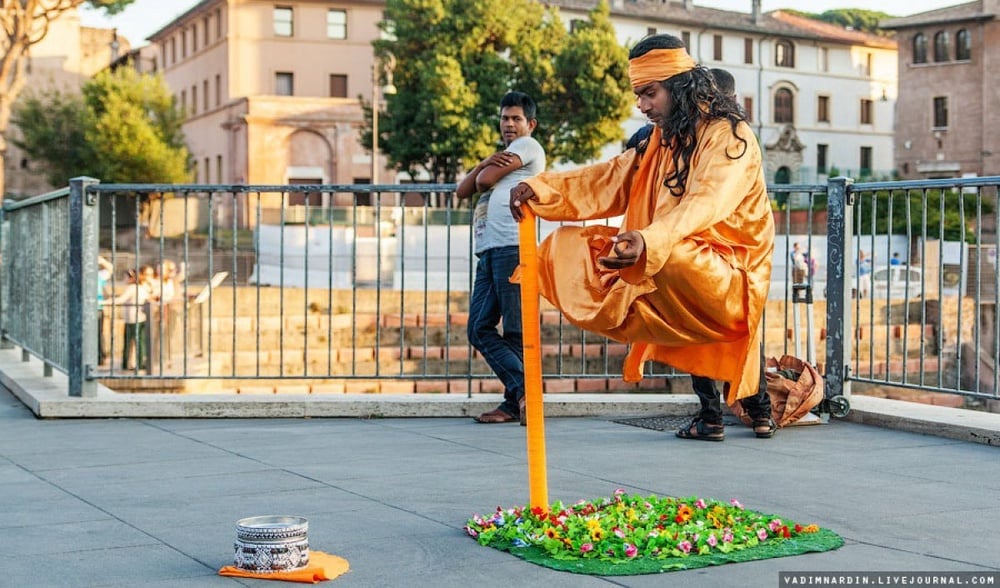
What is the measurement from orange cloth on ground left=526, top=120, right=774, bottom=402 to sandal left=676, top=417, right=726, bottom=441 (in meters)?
1.82

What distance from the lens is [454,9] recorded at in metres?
50.4

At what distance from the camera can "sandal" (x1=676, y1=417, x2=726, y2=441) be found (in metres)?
7.41

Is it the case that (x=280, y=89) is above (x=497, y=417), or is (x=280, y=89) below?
above

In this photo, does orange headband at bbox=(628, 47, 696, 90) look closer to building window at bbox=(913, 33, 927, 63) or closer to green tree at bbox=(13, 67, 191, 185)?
green tree at bbox=(13, 67, 191, 185)

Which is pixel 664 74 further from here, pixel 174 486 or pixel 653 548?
pixel 174 486

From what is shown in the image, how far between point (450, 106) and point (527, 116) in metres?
41.1

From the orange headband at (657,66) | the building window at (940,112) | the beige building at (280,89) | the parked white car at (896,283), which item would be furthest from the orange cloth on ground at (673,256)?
the building window at (940,112)

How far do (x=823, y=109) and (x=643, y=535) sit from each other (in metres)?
78.5

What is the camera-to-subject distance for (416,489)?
5809 mm

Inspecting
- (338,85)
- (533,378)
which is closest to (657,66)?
(533,378)

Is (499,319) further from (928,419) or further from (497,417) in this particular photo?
(928,419)

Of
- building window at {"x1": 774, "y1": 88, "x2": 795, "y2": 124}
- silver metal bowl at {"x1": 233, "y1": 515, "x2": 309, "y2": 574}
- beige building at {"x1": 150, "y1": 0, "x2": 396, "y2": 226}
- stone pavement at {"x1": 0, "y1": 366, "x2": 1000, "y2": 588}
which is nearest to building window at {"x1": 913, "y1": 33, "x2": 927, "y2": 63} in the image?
building window at {"x1": 774, "y1": 88, "x2": 795, "y2": 124}

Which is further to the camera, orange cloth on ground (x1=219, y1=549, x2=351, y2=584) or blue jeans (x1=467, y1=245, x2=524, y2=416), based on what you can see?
blue jeans (x1=467, y1=245, x2=524, y2=416)

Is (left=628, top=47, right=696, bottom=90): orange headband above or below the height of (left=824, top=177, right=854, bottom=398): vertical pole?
above
